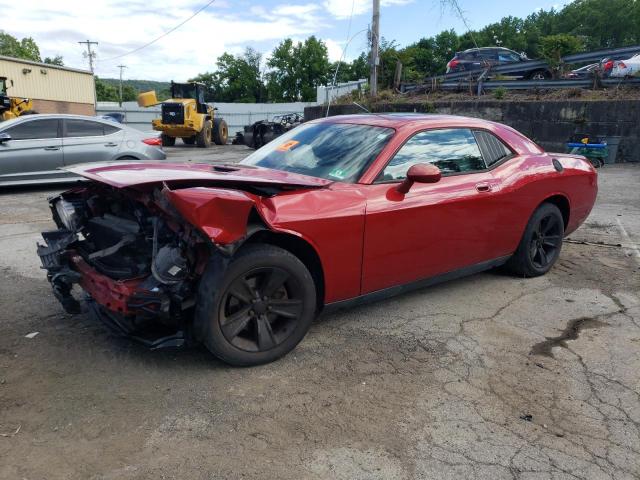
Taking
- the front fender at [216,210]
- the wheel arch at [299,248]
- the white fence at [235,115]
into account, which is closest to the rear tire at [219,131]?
the white fence at [235,115]

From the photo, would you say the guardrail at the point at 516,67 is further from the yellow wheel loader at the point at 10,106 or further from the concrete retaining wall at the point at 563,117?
the yellow wheel loader at the point at 10,106

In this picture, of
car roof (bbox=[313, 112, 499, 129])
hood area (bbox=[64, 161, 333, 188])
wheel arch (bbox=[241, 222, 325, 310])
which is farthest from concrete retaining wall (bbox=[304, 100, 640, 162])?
wheel arch (bbox=[241, 222, 325, 310])

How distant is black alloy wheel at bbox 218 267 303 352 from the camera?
117 inches

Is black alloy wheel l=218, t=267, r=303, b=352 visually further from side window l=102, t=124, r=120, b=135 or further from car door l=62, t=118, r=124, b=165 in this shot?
side window l=102, t=124, r=120, b=135

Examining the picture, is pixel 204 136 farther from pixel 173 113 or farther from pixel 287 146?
pixel 287 146

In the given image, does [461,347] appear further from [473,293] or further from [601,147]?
[601,147]

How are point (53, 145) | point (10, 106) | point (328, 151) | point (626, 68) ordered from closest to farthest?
Answer: point (328, 151) < point (53, 145) < point (626, 68) < point (10, 106)

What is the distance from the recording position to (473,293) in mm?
4547

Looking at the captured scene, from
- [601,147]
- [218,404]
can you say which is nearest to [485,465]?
[218,404]

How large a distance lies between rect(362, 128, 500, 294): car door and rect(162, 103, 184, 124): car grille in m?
18.9

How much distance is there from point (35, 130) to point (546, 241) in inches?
336

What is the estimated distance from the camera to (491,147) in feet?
14.7

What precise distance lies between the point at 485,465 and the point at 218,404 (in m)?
1.37

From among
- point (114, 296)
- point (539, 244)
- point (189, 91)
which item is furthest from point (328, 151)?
point (189, 91)
